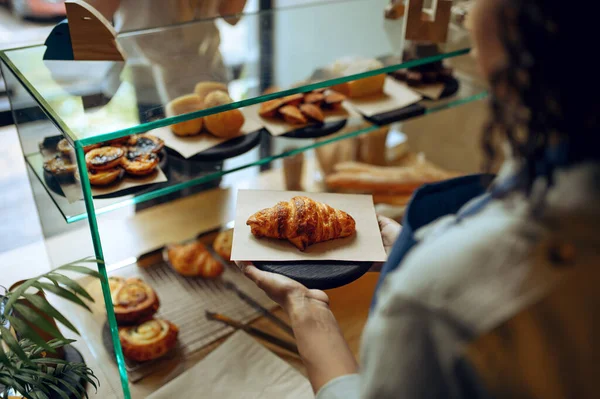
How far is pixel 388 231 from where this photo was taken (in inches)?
41.6

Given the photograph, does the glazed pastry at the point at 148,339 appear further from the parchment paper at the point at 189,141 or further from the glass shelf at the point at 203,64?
the glass shelf at the point at 203,64

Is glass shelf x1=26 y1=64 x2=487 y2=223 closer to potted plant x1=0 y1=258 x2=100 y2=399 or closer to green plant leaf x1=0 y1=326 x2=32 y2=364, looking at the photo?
potted plant x1=0 y1=258 x2=100 y2=399

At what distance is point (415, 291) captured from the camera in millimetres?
513

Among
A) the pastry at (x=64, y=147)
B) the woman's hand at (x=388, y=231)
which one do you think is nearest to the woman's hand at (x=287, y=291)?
the woman's hand at (x=388, y=231)

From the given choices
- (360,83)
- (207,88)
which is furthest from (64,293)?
(360,83)

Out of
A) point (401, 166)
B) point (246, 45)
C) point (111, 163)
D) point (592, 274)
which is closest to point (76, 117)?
point (111, 163)

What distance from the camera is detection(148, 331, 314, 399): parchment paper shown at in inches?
51.1

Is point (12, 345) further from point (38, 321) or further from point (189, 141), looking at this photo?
point (189, 141)

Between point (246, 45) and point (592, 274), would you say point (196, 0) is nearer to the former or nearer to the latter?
point (246, 45)

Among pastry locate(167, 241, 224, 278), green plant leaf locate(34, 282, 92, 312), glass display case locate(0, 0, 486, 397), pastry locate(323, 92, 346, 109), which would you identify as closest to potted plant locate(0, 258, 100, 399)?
green plant leaf locate(34, 282, 92, 312)

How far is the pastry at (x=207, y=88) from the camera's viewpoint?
108 centimetres

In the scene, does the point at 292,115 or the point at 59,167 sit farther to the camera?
the point at 292,115

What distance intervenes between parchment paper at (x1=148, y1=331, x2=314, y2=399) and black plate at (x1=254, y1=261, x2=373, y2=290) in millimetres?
497

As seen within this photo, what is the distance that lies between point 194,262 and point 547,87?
49.0 inches
